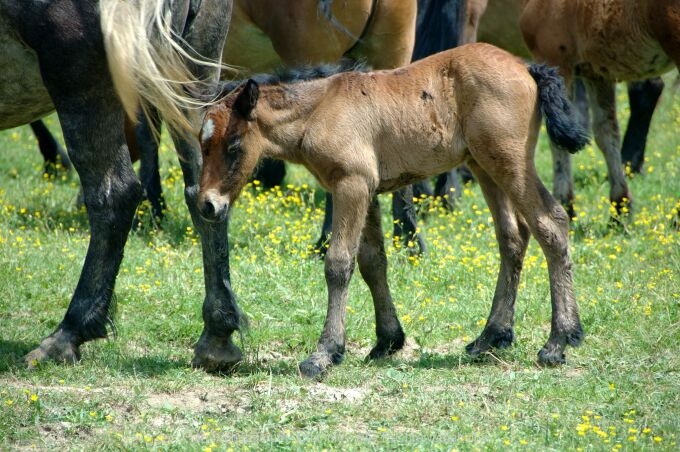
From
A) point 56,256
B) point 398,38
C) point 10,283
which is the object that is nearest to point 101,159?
Answer: point 10,283

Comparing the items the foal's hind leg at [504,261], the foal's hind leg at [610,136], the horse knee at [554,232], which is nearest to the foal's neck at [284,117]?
the foal's hind leg at [504,261]

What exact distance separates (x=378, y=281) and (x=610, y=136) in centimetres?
461

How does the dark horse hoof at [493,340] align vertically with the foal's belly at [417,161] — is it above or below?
below

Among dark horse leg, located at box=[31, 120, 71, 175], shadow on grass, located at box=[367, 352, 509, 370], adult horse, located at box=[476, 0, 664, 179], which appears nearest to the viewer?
shadow on grass, located at box=[367, 352, 509, 370]

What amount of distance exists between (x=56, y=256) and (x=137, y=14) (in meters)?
3.17

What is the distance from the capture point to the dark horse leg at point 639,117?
1147 centimetres

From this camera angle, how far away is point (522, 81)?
5852 millimetres

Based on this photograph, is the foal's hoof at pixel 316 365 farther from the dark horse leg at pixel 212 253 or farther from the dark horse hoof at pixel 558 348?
the dark horse hoof at pixel 558 348

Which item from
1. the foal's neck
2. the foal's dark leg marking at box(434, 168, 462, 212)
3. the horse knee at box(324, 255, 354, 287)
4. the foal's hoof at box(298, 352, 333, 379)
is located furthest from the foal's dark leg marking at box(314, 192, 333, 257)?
the foal's hoof at box(298, 352, 333, 379)

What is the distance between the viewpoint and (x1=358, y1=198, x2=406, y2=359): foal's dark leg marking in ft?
20.4

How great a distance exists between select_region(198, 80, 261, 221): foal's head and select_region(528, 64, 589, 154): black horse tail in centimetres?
157

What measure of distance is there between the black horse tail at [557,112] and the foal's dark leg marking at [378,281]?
1.11m

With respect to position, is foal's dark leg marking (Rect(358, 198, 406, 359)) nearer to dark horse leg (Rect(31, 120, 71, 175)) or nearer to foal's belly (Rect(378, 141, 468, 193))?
foal's belly (Rect(378, 141, 468, 193))

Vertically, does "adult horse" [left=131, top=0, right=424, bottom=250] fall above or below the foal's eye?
above
